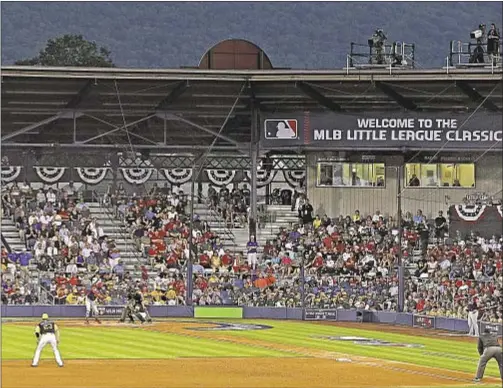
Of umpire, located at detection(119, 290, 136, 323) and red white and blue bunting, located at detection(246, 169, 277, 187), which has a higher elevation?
red white and blue bunting, located at detection(246, 169, 277, 187)

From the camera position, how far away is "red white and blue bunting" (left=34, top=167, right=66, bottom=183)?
4975 centimetres

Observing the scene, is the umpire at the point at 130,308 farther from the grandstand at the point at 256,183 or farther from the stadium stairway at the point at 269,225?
the stadium stairway at the point at 269,225

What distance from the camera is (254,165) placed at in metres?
45.3

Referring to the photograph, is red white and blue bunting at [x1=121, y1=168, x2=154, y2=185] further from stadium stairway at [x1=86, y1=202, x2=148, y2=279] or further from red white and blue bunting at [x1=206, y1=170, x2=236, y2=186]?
red white and blue bunting at [x1=206, y1=170, x2=236, y2=186]

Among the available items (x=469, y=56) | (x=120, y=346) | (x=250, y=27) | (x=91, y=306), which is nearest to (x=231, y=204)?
(x=91, y=306)

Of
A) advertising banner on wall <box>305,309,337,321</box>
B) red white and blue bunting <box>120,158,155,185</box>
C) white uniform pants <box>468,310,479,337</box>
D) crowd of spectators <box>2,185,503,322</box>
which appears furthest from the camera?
red white and blue bunting <box>120,158,155,185</box>

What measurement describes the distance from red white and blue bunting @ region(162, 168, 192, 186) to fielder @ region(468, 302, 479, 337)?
18.7 m

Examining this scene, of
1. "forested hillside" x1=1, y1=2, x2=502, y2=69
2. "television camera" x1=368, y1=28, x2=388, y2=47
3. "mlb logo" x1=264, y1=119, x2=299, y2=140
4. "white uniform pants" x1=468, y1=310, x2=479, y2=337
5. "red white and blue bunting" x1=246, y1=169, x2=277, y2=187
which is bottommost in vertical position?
"white uniform pants" x1=468, y1=310, x2=479, y2=337

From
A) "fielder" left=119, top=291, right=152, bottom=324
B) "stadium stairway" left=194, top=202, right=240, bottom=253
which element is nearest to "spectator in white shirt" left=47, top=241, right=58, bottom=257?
"fielder" left=119, top=291, right=152, bottom=324

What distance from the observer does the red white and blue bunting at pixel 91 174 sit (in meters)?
50.0

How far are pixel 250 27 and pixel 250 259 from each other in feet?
123

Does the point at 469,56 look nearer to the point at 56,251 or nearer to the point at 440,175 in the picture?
the point at 440,175

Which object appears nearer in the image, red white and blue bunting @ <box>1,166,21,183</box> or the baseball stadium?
the baseball stadium

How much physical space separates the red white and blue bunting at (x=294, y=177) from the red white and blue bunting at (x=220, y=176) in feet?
7.57
